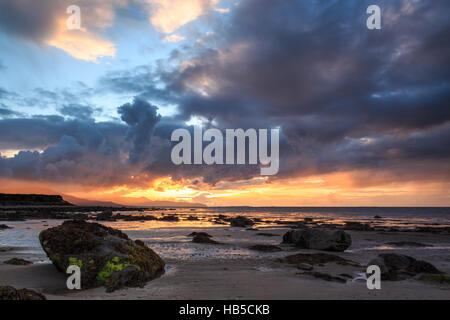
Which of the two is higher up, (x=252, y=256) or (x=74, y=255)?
(x=74, y=255)

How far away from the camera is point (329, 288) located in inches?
376

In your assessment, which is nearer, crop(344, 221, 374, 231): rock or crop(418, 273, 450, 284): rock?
crop(418, 273, 450, 284): rock

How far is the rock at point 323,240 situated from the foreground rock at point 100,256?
13.1m

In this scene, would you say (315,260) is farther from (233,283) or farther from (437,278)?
(233,283)

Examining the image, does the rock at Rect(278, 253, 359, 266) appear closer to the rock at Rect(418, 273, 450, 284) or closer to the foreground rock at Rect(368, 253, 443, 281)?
the foreground rock at Rect(368, 253, 443, 281)

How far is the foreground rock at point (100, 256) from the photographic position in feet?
30.6

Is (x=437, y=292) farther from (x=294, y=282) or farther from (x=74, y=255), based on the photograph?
(x=74, y=255)

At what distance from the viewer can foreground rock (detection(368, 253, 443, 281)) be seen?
11867 mm

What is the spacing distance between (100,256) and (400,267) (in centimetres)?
1363

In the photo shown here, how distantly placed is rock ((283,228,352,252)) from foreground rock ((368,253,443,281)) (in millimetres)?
5877

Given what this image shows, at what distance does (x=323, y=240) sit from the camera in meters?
20.8

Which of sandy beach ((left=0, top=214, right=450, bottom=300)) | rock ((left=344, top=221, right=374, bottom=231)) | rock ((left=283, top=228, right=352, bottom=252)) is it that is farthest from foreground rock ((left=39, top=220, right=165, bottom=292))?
rock ((left=344, top=221, right=374, bottom=231))
